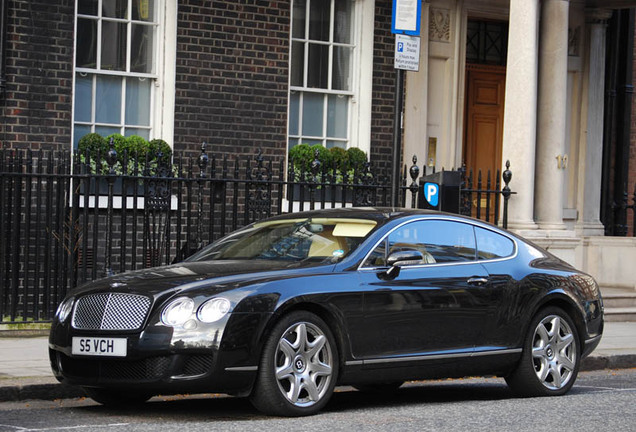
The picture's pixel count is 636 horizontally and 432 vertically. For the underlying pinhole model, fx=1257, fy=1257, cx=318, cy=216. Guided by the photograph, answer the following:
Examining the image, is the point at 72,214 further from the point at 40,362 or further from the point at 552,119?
the point at 552,119

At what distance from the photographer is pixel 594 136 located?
19.2 meters

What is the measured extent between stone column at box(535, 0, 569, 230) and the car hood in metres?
8.08

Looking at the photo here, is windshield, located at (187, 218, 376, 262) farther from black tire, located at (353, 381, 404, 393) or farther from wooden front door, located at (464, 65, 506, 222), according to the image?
wooden front door, located at (464, 65, 506, 222)

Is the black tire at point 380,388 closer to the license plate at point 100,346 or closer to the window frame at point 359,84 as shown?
the license plate at point 100,346

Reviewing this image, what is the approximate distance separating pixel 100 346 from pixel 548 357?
370 centimetres

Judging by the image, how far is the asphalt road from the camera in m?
7.76

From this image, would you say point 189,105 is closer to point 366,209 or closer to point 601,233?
point 366,209

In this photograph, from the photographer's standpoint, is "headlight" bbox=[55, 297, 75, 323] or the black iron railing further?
the black iron railing

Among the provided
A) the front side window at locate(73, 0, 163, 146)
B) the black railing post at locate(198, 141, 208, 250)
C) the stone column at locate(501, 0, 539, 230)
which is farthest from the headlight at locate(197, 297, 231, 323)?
the stone column at locate(501, 0, 539, 230)

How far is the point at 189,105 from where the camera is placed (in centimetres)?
1534

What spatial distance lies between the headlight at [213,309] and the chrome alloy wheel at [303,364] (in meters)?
0.44

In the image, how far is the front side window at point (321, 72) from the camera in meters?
16.5

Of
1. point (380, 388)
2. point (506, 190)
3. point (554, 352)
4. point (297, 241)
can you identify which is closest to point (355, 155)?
point (506, 190)

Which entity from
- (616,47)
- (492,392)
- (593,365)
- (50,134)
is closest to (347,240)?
(492,392)
